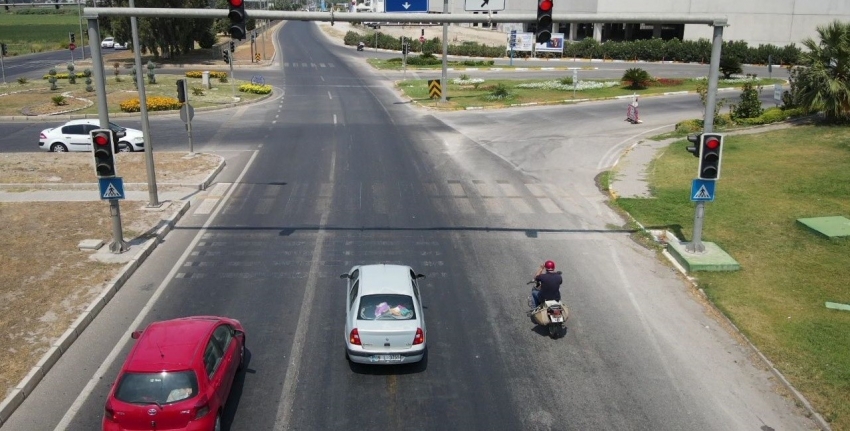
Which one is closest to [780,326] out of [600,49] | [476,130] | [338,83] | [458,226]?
[458,226]

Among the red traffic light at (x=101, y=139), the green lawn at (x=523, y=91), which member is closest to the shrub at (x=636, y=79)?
the green lawn at (x=523, y=91)

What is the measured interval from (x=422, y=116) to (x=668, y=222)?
22.7m

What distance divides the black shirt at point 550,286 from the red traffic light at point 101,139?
10.7 meters

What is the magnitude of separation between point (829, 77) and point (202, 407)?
31.7 m

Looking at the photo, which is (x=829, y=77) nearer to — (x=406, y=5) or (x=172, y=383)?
(x=406, y=5)

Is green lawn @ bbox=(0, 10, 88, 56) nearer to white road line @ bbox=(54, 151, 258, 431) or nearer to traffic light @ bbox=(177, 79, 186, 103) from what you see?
traffic light @ bbox=(177, 79, 186, 103)

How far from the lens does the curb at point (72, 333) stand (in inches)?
421

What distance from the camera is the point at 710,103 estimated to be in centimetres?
1650

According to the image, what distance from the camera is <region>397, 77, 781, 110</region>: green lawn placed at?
4675cm

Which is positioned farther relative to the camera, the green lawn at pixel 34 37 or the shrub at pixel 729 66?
the green lawn at pixel 34 37

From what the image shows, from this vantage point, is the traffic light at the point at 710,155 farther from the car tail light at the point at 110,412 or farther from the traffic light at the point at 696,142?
the car tail light at the point at 110,412

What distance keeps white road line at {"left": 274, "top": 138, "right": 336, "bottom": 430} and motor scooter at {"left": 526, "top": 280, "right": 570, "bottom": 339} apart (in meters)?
4.50

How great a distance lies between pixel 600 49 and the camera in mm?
83688

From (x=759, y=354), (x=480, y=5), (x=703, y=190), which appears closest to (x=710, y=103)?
(x=703, y=190)
